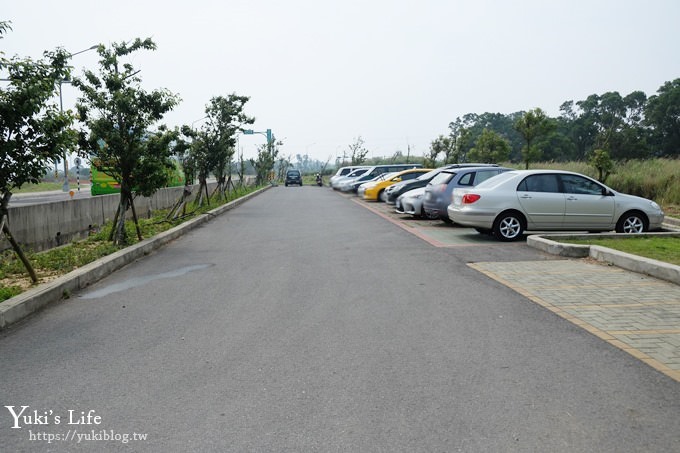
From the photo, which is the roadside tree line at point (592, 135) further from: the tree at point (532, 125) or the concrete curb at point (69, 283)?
the concrete curb at point (69, 283)

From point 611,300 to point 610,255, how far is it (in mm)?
2644

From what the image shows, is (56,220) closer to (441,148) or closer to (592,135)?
(441,148)

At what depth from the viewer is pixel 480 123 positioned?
105188 mm

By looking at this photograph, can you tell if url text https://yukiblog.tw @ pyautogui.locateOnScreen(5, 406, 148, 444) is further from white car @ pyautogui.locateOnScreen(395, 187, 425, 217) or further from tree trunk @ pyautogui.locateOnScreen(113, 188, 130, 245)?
white car @ pyautogui.locateOnScreen(395, 187, 425, 217)

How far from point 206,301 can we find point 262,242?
563cm

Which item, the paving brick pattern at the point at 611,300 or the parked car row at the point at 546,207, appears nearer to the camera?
the paving brick pattern at the point at 611,300

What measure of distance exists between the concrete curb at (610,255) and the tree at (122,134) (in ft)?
25.7

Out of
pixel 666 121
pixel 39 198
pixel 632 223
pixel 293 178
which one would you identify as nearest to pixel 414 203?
pixel 632 223

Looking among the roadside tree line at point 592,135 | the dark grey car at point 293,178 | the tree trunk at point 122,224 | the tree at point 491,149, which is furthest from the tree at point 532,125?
the dark grey car at point 293,178

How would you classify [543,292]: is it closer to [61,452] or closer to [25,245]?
[61,452]

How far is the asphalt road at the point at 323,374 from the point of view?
11.3ft

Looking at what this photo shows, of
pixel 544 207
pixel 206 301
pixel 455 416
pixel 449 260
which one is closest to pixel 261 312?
pixel 206 301

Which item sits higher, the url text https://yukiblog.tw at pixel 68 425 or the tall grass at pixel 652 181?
the tall grass at pixel 652 181

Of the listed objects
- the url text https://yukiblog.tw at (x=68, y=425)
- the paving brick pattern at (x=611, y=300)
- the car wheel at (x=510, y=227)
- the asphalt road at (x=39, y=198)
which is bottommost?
the url text https://yukiblog.tw at (x=68, y=425)
